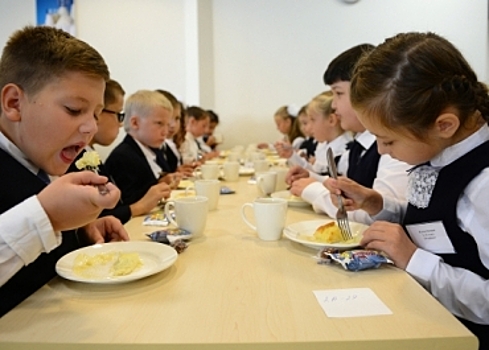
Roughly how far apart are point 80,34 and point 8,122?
4.65 m

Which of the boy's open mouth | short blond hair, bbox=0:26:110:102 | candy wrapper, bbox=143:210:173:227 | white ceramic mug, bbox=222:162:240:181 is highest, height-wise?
short blond hair, bbox=0:26:110:102

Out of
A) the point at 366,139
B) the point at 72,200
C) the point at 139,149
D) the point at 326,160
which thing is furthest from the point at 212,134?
the point at 72,200

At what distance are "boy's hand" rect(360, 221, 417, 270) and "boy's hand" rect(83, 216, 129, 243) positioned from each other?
58 centimetres

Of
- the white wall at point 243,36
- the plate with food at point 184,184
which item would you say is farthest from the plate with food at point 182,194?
the white wall at point 243,36

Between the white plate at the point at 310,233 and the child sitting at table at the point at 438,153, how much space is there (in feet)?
0.18

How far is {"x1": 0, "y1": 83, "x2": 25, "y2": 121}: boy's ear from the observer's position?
2.93ft

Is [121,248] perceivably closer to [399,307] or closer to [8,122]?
[8,122]

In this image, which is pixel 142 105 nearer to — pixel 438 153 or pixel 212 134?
pixel 438 153

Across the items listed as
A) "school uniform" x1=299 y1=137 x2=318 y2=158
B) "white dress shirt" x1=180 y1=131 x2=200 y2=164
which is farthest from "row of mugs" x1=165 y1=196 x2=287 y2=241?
"school uniform" x1=299 y1=137 x2=318 y2=158

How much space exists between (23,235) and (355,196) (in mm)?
830

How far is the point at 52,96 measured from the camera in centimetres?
89

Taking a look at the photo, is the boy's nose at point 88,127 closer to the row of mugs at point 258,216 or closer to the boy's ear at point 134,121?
the row of mugs at point 258,216

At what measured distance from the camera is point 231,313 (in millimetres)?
655

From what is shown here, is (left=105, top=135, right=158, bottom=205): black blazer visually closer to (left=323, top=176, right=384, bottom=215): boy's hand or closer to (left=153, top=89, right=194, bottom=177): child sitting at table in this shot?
(left=153, top=89, right=194, bottom=177): child sitting at table
